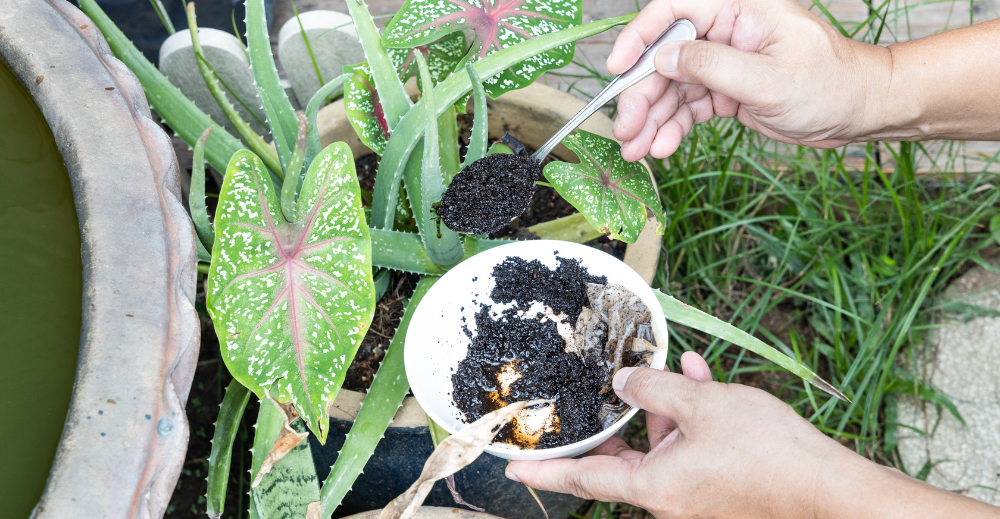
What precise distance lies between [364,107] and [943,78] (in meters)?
0.82

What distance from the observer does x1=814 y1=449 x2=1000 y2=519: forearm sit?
57 centimetres

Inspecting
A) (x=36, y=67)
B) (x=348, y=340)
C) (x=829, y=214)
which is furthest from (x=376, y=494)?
(x=829, y=214)

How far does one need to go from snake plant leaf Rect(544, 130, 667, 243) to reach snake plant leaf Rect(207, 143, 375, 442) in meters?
0.28

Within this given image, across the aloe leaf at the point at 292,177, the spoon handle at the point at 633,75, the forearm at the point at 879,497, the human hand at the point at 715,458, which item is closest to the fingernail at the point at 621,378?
the human hand at the point at 715,458

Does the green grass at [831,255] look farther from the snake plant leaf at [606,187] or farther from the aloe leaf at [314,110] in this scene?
the aloe leaf at [314,110]

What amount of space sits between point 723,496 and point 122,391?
22.9 inches

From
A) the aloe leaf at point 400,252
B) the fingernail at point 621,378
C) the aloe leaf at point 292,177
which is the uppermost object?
the aloe leaf at point 292,177

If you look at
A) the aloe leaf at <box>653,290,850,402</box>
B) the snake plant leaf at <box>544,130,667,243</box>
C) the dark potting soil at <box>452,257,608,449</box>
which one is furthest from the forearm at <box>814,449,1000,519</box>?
the snake plant leaf at <box>544,130,667,243</box>

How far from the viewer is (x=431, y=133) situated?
66 cm

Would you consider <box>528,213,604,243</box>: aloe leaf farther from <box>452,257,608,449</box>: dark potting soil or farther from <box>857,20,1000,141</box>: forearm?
<box>857,20,1000,141</box>: forearm

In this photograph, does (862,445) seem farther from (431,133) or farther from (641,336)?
(431,133)

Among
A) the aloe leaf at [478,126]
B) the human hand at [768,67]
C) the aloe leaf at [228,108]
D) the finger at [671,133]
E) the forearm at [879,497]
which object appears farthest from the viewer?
the finger at [671,133]

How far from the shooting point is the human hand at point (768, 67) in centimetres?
78

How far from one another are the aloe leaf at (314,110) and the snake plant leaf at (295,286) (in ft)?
0.33
